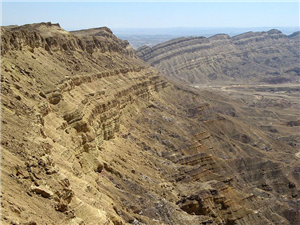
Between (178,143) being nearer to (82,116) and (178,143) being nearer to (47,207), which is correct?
(82,116)

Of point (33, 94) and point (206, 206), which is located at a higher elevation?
point (33, 94)

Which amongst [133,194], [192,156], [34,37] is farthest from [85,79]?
[133,194]

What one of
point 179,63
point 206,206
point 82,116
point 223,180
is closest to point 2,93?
point 82,116

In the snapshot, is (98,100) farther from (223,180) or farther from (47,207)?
(47,207)

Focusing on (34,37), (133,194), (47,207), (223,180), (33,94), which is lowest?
(223,180)

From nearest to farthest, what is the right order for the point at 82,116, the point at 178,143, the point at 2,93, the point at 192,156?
the point at 2,93 → the point at 82,116 → the point at 192,156 → the point at 178,143

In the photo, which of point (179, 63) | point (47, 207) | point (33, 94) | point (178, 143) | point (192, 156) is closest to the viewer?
point (47, 207)

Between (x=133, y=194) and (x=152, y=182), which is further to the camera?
(x=152, y=182)
